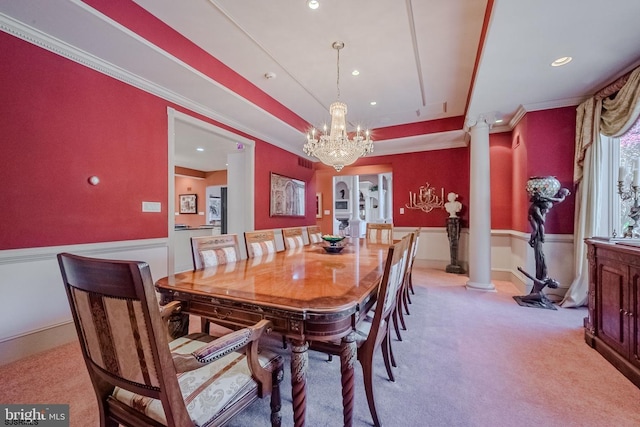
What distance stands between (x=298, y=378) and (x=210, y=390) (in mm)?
355

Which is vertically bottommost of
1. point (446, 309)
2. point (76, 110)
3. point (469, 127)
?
point (446, 309)

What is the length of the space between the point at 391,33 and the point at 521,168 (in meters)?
2.76

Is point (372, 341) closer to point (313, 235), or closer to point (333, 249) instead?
point (333, 249)

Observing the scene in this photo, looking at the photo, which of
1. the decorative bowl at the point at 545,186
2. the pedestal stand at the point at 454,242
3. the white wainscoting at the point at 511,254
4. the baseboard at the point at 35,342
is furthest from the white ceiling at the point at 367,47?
the baseboard at the point at 35,342

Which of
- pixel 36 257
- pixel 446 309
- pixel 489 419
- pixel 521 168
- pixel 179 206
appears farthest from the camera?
pixel 179 206

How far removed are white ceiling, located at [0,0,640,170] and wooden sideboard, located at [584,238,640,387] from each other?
1.75m

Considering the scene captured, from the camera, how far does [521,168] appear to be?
146 inches

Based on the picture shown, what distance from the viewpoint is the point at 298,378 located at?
110 centimetres

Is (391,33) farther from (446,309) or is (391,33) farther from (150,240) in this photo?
(150,240)

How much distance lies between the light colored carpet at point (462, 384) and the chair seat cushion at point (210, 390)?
0.51 m

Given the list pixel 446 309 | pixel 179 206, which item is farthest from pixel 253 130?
pixel 179 206

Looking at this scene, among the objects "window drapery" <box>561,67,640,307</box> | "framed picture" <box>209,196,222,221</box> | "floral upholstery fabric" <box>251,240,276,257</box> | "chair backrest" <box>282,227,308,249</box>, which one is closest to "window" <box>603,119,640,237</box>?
"window drapery" <box>561,67,640,307</box>

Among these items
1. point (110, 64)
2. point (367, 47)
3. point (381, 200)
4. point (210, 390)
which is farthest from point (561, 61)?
point (381, 200)

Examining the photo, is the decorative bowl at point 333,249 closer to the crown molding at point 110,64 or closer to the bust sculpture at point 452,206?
the crown molding at point 110,64
